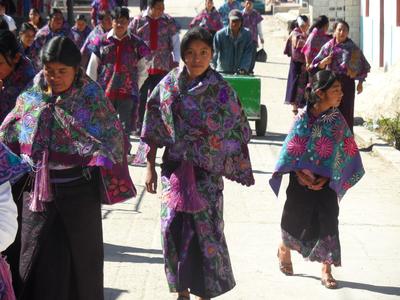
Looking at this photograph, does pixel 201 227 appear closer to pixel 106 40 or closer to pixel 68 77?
pixel 68 77

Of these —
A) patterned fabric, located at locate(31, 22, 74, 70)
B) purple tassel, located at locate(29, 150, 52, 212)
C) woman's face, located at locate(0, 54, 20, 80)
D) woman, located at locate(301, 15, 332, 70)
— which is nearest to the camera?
purple tassel, located at locate(29, 150, 52, 212)

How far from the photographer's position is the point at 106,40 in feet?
38.0

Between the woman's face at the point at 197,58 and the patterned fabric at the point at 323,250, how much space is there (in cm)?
153

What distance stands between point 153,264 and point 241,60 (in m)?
6.23

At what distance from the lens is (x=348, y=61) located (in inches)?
500

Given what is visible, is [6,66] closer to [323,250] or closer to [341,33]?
[323,250]

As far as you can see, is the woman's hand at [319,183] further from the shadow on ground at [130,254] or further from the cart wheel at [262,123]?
the cart wheel at [262,123]

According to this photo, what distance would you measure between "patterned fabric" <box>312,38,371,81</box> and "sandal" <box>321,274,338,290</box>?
565cm

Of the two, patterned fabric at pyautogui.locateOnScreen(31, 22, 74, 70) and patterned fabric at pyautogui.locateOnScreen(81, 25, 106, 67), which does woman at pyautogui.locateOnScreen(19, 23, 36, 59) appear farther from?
patterned fabric at pyautogui.locateOnScreen(81, 25, 106, 67)

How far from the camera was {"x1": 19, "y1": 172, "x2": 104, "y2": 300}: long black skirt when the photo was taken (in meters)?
5.85

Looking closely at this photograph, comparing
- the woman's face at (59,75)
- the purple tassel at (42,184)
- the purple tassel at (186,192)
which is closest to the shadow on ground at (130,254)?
the purple tassel at (186,192)

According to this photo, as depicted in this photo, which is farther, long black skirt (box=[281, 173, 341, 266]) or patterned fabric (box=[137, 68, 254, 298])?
long black skirt (box=[281, 173, 341, 266])

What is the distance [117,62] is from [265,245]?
3844mm

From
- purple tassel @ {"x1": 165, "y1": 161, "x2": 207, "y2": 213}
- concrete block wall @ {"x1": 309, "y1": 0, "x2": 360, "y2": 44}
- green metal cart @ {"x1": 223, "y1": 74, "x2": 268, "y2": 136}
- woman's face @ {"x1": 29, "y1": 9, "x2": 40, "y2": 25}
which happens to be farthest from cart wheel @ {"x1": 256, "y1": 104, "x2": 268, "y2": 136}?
concrete block wall @ {"x1": 309, "y1": 0, "x2": 360, "y2": 44}
